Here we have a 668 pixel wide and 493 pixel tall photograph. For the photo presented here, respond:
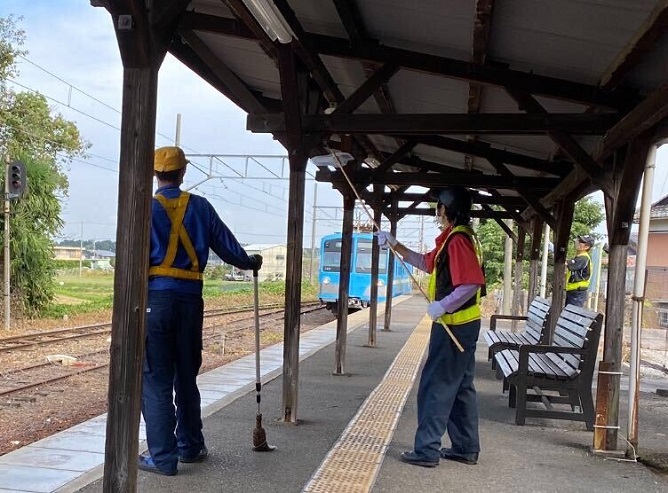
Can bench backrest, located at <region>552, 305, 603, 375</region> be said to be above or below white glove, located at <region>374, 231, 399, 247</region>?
below

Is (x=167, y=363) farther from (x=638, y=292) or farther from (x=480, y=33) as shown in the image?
(x=638, y=292)

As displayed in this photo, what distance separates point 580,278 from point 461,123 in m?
4.91

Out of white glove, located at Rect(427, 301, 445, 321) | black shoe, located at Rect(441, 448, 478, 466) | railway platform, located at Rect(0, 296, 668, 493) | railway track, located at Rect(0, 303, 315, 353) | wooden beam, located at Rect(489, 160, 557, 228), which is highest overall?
wooden beam, located at Rect(489, 160, 557, 228)

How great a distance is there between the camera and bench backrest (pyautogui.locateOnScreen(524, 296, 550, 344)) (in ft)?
25.4

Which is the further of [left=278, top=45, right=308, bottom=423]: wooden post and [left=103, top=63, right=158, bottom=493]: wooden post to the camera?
[left=278, top=45, right=308, bottom=423]: wooden post

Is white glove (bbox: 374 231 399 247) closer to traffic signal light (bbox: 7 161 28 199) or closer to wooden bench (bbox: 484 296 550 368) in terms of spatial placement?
wooden bench (bbox: 484 296 550 368)

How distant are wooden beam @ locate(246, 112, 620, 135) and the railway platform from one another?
254 cm

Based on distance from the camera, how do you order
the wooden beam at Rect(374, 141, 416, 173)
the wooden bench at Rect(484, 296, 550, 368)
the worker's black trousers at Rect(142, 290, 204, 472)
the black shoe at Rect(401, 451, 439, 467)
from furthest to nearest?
the wooden beam at Rect(374, 141, 416, 173)
the wooden bench at Rect(484, 296, 550, 368)
the black shoe at Rect(401, 451, 439, 467)
the worker's black trousers at Rect(142, 290, 204, 472)

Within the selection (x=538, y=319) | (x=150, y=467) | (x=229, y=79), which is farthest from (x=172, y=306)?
(x=538, y=319)

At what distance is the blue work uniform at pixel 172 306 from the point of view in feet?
13.0

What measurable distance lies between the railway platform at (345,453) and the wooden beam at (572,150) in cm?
216

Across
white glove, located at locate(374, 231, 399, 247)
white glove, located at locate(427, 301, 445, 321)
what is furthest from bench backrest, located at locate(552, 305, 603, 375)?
white glove, located at locate(374, 231, 399, 247)

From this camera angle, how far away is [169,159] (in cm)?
415

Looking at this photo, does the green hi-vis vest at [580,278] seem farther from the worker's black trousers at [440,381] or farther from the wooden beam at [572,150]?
the worker's black trousers at [440,381]
